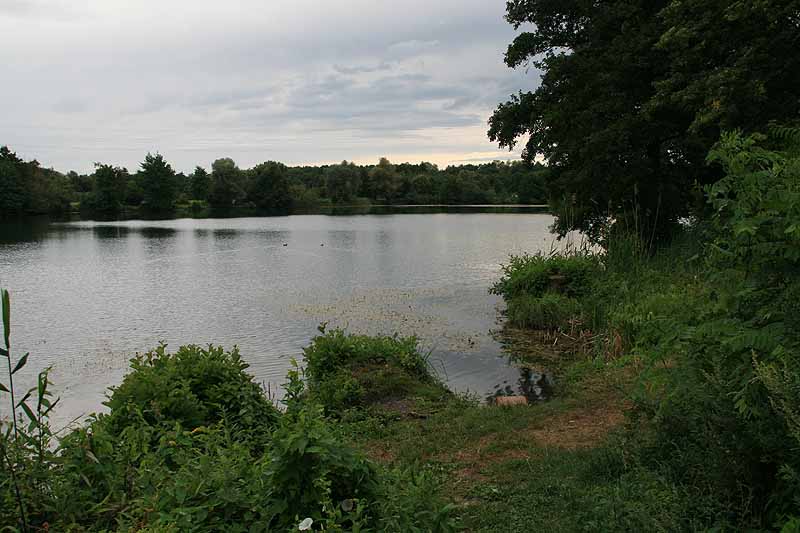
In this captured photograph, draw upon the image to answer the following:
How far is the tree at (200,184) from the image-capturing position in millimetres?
→ 102812

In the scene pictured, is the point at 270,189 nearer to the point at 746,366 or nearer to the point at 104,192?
the point at 104,192

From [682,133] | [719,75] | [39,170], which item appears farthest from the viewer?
[39,170]

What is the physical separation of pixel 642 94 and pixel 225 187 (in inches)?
3678

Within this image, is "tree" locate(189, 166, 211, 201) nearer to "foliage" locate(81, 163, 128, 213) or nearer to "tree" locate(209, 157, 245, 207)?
"tree" locate(209, 157, 245, 207)

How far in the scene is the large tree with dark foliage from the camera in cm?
1124

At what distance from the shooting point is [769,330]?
299cm

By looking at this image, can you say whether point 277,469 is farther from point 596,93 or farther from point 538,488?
point 596,93

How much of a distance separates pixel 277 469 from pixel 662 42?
1198 centimetres

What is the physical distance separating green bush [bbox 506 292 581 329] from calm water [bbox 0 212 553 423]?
83 centimetres

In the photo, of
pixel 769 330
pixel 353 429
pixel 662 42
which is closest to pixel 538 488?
pixel 769 330

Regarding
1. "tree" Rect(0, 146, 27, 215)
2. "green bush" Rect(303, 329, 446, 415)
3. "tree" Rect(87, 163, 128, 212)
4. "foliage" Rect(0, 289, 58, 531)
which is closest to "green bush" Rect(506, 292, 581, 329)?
"green bush" Rect(303, 329, 446, 415)

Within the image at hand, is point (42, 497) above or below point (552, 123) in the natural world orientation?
below

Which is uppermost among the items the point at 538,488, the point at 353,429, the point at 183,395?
the point at 183,395

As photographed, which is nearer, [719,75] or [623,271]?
[719,75]
